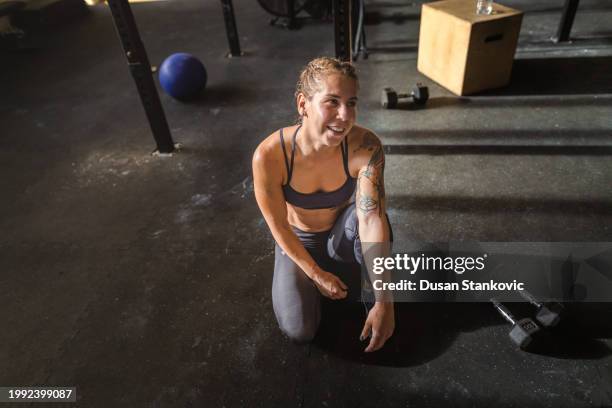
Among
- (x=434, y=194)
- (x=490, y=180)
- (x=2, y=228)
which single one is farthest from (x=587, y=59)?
(x=2, y=228)

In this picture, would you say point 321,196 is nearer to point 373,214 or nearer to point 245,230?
point 373,214

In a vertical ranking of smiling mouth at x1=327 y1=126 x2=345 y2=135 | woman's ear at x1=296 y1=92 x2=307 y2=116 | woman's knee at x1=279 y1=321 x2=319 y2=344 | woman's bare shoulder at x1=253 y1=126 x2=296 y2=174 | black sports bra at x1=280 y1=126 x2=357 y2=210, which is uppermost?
woman's ear at x1=296 y1=92 x2=307 y2=116

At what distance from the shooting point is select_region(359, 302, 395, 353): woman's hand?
5.09ft

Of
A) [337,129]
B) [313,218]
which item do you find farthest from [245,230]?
[337,129]

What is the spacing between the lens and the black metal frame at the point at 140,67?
8.46 ft

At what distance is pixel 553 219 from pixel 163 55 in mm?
4911

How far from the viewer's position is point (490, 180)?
259 centimetres

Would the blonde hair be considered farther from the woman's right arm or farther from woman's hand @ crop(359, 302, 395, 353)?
woman's hand @ crop(359, 302, 395, 353)

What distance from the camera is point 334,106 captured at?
1.29 meters

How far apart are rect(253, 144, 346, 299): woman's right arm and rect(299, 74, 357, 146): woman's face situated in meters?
0.26

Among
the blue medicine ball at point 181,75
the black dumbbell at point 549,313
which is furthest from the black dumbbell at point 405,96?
the black dumbbell at point 549,313

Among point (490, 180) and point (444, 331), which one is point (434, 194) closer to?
point (490, 180)

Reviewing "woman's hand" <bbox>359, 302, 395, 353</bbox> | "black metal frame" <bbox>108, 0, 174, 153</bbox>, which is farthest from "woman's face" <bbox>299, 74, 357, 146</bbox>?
"black metal frame" <bbox>108, 0, 174, 153</bbox>

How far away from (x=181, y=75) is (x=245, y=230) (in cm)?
214
